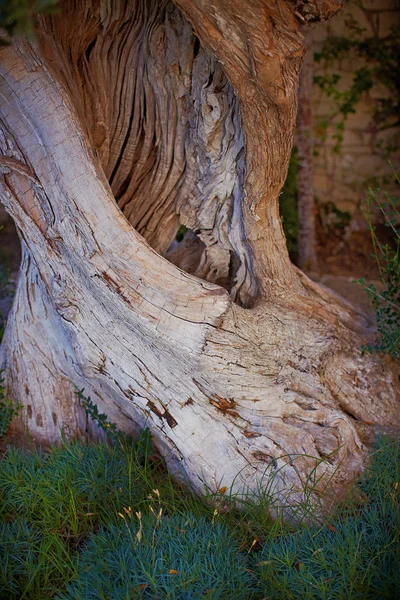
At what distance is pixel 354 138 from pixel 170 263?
13.6 ft

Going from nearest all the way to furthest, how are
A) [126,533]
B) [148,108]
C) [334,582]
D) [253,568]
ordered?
[334,582] → [253,568] → [126,533] → [148,108]

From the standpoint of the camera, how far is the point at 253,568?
2.49 metres

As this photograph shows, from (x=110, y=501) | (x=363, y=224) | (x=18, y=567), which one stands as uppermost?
(x=363, y=224)

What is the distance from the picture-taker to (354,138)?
6344mm

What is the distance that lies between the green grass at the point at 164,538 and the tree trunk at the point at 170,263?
7.5 inches

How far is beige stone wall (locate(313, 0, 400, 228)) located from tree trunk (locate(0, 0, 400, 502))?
3.29 m

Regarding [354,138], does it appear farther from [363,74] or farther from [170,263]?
[170,263]

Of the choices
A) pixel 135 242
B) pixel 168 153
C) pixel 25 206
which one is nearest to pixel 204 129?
pixel 168 153

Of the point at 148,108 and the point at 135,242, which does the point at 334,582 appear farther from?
the point at 148,108

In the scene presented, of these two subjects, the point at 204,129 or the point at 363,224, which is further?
the point at 363,224

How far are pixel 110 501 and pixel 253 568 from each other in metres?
0.78

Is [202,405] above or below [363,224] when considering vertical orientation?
below

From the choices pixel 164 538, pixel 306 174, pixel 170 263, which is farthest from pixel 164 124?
pixel 306 174

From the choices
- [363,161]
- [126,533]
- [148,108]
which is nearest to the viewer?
[126,533]
